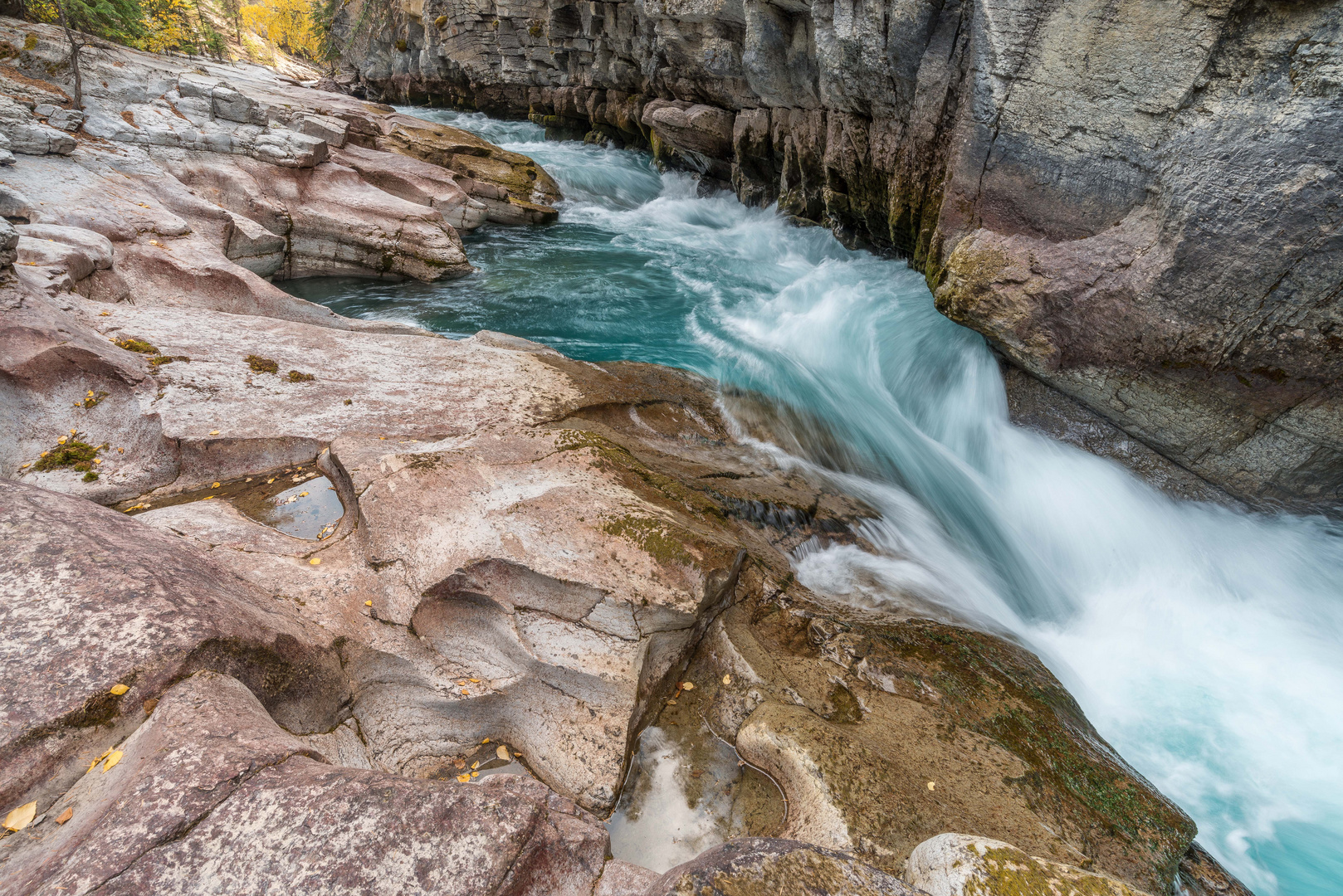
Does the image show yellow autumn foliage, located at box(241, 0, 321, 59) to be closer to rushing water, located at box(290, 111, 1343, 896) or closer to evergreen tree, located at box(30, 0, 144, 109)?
evergreen tree, located at box(30, 0, 144, 109)

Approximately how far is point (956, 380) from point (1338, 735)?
524 cm

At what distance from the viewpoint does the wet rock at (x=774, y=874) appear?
91.3 inches

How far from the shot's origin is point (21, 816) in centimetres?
237

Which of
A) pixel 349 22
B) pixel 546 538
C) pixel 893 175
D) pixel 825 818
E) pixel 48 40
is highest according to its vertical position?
pixel 349 22

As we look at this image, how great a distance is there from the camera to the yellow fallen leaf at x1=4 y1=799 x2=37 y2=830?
234 cm

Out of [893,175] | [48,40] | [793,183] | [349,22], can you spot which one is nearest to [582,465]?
[893,175]

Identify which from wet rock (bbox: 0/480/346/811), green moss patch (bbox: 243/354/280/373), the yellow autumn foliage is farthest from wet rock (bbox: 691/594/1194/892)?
the yellow autumn foliage

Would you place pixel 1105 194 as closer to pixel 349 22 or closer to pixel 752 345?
pixel 752 345

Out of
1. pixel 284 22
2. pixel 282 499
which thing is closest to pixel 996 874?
pixel 282 499

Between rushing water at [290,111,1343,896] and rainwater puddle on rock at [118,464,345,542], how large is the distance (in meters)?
4.12

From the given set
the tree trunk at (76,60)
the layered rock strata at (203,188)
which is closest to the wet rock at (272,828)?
the layered rock strata at (203,188)

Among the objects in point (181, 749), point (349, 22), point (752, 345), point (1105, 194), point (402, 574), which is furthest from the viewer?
point (349, 22)

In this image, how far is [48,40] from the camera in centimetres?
1226

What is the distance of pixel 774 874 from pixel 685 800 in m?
1.55
